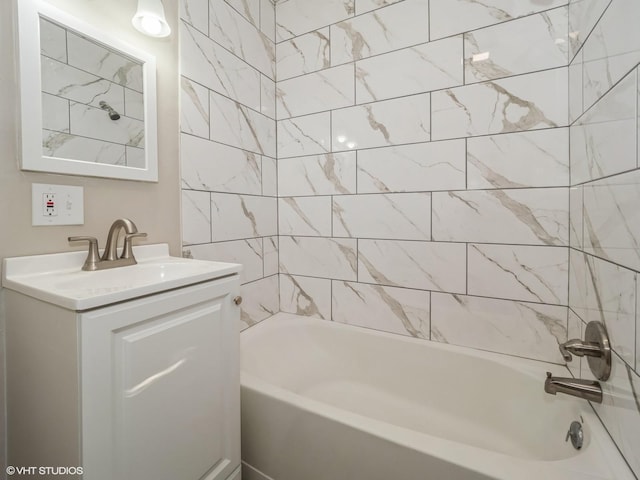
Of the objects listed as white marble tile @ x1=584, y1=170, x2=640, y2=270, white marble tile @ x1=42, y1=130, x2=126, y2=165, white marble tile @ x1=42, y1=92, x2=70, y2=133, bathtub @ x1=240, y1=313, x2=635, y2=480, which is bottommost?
bathtub @ x1=240, y1=313, x2=635, y2=480

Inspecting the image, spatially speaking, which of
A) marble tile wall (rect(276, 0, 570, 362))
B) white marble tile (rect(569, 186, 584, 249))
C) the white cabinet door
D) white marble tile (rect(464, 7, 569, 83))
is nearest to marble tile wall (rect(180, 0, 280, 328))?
marble tile wall (rect(276, 0, 570, 362))

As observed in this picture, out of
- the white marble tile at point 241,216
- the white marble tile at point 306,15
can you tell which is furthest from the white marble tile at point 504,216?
the white marble tile at point 306,15

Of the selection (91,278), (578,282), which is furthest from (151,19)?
(578,282)

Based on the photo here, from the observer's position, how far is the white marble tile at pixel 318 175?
1.73 metres

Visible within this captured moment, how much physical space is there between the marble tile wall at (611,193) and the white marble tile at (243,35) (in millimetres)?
1535

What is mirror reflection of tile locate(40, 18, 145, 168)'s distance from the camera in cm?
94

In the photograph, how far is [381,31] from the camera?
63.1 inches

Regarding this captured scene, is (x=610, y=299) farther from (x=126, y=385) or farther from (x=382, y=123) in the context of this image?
(x=126, y=385)

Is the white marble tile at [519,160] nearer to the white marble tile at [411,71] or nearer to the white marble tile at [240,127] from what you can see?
the white marble tile at [411,71]

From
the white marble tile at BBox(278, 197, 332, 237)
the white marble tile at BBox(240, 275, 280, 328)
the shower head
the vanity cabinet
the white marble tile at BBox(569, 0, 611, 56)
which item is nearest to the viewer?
the vanity cabinet

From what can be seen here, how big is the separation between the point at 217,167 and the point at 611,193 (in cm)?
154

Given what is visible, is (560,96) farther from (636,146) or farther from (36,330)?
(36,330)

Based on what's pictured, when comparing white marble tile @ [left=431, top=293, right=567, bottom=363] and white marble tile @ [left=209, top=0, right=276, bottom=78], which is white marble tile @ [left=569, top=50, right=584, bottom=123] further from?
white marble tile @ [left=209, top=0, right=276, bottom=78]

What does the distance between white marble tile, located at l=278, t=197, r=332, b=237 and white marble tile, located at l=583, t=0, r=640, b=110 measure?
121 cm
